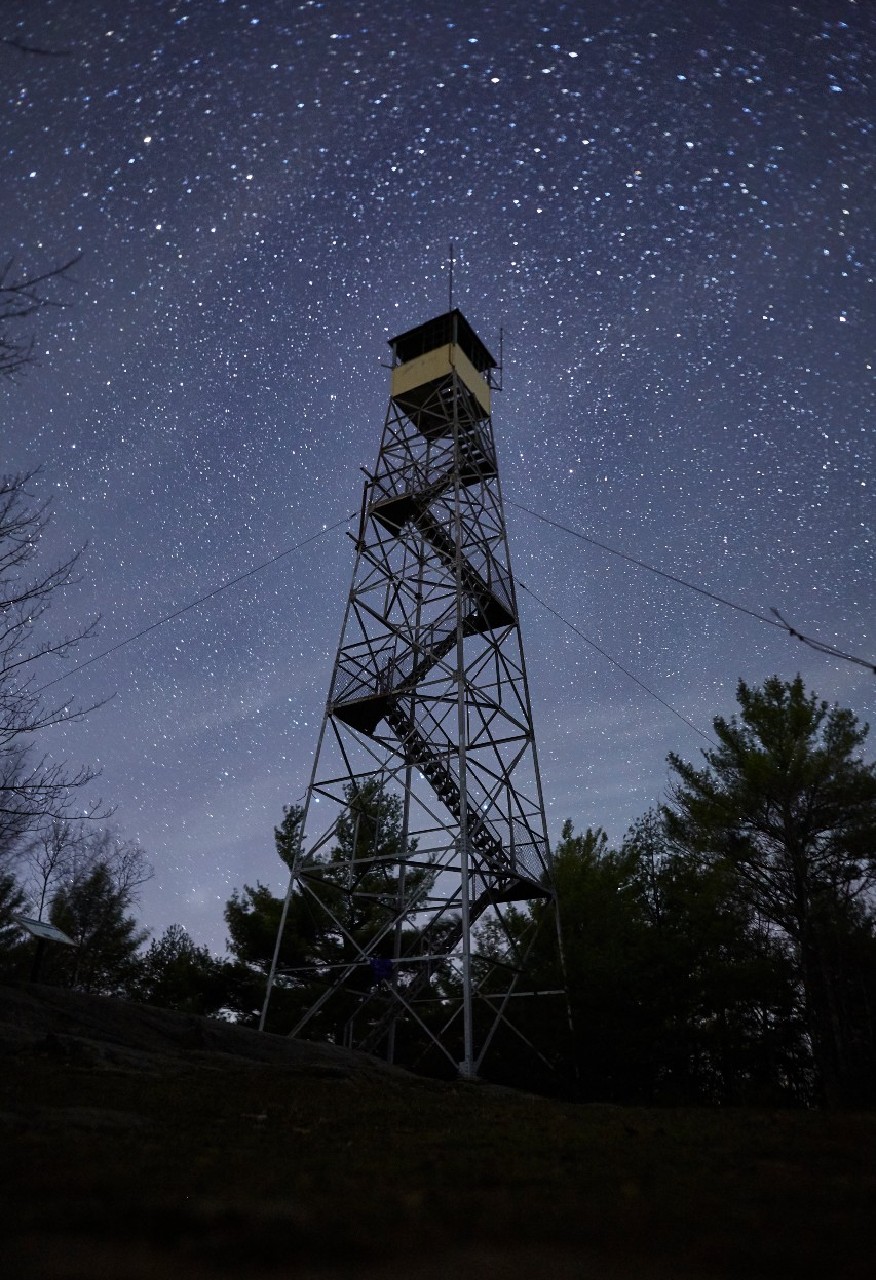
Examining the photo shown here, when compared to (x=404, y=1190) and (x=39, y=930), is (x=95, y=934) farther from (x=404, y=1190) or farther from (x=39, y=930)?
(x=404, y=1190)

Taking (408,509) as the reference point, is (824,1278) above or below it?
below

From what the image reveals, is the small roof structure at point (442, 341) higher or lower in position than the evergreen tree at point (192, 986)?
higher

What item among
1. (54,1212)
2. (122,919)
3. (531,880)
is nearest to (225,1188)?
(54,1212)

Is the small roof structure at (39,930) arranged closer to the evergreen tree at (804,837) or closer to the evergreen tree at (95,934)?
the evergreen tree at (804,837)

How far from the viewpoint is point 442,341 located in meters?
23.1

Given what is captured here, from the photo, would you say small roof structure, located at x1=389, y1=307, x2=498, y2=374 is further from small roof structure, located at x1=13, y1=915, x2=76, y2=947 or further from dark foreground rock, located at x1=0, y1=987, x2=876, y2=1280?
dark foreground rock, located at x1=0, y1=987, x2=876, y2=1280

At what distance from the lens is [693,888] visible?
1955 cm

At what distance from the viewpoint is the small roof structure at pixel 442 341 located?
2303 cm

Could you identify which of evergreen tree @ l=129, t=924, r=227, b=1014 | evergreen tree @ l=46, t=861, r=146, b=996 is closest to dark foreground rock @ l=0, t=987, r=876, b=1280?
evergreen tree @ l=129, t=924, r=227, b=1014

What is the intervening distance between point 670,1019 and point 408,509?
12670 millimetres

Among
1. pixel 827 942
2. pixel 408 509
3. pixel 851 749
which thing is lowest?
pixel 827 942

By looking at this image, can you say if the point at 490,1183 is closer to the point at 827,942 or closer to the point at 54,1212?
the point at 54,1212

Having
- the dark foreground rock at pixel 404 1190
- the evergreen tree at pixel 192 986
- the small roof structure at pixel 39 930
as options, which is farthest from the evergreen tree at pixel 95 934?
the dark foreground rock at pixel 404 1190

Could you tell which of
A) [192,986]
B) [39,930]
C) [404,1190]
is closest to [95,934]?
[192,986]
